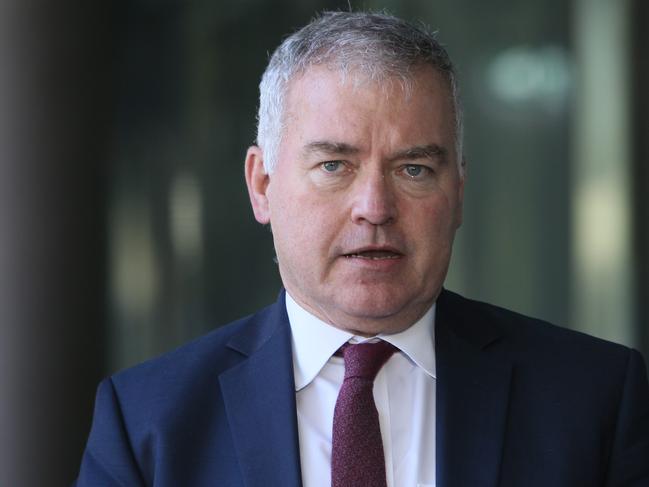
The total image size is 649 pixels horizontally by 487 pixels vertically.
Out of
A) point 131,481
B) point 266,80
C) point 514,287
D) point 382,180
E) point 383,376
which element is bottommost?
point 514,287

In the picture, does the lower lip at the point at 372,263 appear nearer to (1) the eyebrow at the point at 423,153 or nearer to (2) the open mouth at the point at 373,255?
(2) the open mouth at the point at 373,255

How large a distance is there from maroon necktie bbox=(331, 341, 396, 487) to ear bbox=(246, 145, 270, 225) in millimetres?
407

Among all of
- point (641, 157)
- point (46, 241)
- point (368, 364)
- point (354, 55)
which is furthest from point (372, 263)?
point (641, 157)

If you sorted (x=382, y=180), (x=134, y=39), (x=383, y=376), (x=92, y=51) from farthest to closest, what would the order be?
(x=134, y=39)
(x=92, y=51)
(x=383, y=376)
(x=382, y=180)

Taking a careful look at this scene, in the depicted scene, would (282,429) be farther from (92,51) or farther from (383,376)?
(92,51)

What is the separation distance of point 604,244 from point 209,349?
370 centimetres

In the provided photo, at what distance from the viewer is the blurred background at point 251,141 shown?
18.1 ft

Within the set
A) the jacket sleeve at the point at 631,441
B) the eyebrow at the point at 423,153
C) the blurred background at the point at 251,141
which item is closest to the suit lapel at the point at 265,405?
the eyebrow at the point at 423,153

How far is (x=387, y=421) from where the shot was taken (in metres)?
2.56

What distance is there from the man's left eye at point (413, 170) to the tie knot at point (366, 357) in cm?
40

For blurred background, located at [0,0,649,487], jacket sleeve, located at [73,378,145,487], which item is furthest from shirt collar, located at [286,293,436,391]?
blurred background, located at [0,0,649,487]

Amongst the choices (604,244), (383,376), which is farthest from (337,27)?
(604,244)

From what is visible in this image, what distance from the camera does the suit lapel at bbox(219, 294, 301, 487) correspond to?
245cm

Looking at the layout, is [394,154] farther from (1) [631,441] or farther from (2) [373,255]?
(1) [631,441]
